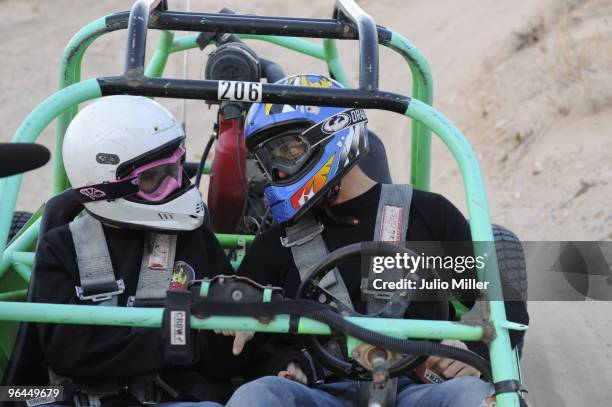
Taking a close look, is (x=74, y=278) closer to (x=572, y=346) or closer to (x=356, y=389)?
(x=356, y=389)

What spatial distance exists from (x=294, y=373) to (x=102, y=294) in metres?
0.64

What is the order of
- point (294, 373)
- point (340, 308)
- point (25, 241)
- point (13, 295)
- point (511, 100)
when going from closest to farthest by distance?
point (340, 308), point (294, 373), point (13, 295), point (25, 241), point (511, 100)

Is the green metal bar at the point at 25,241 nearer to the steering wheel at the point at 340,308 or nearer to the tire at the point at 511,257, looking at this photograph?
the steering wheel at the point at 340,308

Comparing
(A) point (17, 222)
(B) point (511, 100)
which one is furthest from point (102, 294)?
(B) point (511, 100)

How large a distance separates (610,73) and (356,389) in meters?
5.14

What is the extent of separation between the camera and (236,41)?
16.3 ft

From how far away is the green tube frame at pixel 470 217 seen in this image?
2.78m

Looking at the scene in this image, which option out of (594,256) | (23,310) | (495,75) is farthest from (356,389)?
(495,75)

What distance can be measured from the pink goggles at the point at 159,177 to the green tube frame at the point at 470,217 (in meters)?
0.33

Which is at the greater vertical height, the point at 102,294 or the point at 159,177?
the point at 159,177

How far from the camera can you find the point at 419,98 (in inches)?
168

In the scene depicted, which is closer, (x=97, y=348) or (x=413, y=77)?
(x=97, y=348)

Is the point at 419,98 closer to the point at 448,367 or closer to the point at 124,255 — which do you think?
the point at 448,367

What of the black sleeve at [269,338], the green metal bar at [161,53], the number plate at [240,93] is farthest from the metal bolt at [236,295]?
the green metal bar at [161,53]
